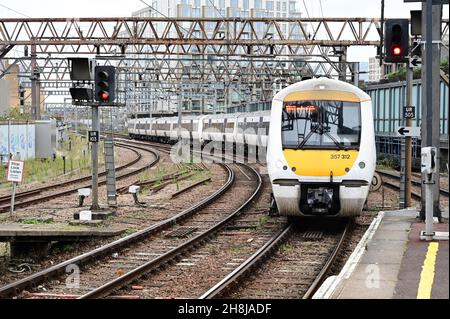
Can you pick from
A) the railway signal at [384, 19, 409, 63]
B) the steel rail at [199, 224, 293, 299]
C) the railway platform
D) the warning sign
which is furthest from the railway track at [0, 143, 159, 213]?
the railway platform

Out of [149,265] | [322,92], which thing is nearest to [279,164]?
[322,92]

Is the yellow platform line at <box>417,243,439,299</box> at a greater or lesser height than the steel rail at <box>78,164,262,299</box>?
greater

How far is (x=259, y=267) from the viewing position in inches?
448

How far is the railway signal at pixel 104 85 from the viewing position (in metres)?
17.0

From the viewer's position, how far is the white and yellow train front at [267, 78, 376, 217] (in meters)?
13.6

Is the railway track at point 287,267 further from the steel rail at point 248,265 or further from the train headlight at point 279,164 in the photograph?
the train headlight at point 279,164

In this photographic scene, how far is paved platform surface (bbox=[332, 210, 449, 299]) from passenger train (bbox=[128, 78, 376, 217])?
1.29 meters

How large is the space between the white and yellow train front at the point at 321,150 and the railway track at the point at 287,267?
0.60 meters

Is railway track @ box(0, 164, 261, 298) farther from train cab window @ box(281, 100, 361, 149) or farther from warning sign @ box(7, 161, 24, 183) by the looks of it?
warning sign @ box(7, 161, 24, 183)

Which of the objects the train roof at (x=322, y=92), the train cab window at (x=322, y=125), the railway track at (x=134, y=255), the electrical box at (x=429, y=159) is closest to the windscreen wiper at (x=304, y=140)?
the train cab window at (x=322, y=125)

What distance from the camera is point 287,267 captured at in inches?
451

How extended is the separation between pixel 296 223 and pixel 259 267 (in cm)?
438

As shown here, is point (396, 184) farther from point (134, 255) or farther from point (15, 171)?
point (134, 255)
